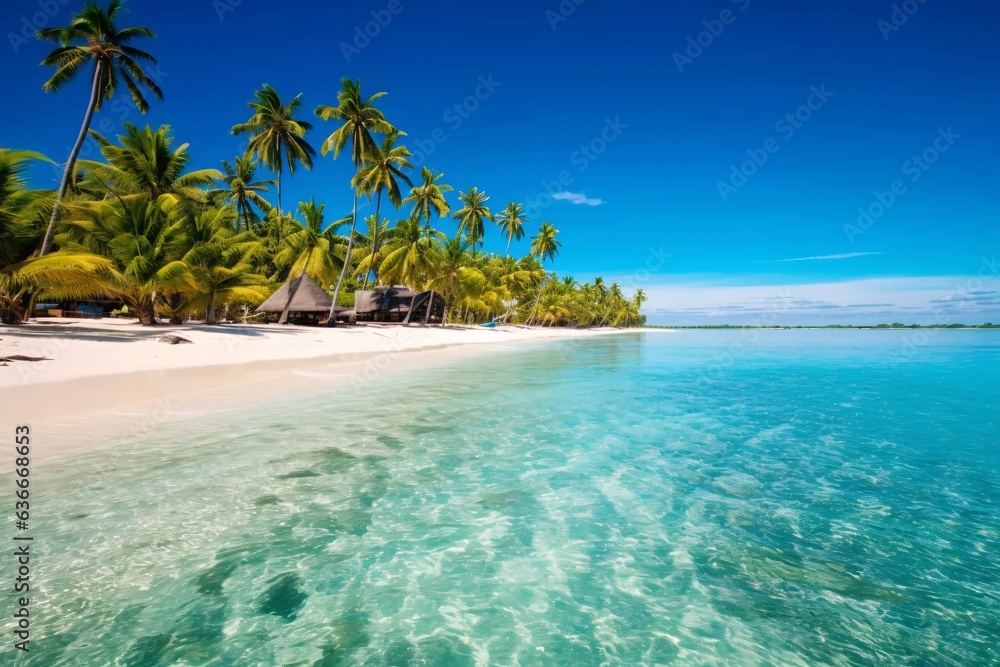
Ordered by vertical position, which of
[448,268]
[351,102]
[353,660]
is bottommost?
[353,660]

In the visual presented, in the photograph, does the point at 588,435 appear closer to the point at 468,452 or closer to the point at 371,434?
the point at 468,452

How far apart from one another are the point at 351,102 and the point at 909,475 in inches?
1366

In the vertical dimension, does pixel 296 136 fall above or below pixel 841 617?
above

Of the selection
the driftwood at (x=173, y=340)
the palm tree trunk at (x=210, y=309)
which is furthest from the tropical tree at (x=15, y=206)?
the palm tree trunk at (x=210, y=309)

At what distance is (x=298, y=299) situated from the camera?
35031 mm

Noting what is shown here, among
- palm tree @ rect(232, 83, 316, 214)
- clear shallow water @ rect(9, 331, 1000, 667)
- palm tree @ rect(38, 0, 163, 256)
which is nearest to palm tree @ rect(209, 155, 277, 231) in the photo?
palm tree @ rect(232, 83, 316, 214)

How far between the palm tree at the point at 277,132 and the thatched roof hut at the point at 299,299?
375 inches

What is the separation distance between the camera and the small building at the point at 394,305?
43062mm

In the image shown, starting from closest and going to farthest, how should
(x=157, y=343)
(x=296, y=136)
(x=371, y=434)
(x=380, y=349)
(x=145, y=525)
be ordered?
(x=145, y=525), (x=371, y=434), (x=157, y=343), (x=380, y=349), (x=296, y=136)

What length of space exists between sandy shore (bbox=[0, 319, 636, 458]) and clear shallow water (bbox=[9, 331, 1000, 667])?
1386 millimetres

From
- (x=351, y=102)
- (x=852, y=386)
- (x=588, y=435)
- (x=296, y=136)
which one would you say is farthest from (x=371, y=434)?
(x=296, y=136)

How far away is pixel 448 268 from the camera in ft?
154

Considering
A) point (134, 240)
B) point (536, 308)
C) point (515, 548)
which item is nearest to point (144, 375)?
point (134, 240)

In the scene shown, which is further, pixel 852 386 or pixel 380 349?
pixel 380 349
